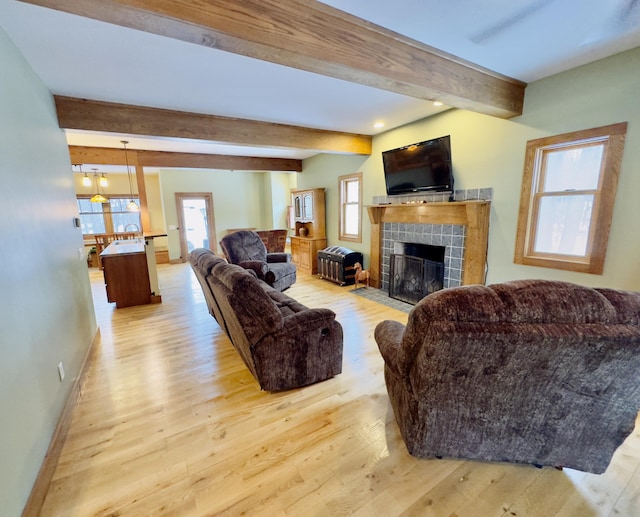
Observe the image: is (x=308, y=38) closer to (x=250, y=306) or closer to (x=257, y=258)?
(x=250, y=306)

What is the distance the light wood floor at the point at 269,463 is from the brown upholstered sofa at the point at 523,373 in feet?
0.49

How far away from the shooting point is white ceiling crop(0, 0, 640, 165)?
1.74 metres

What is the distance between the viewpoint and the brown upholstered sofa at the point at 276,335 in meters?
2.04

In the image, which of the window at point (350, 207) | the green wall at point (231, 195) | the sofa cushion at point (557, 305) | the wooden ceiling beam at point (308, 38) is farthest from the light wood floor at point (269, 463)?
the green wall at point (231, 195)

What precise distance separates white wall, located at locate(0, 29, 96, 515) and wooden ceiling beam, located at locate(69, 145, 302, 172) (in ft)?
9.50

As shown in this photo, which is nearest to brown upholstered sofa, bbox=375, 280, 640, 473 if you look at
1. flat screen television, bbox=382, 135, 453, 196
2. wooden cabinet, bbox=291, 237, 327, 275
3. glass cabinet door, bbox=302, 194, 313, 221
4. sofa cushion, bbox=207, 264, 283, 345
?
sofa cushion, bbox=207, 264, 283, 345

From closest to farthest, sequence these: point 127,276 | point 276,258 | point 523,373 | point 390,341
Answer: point 523,373 < point 390,341 < point 127,276 < point 276,258

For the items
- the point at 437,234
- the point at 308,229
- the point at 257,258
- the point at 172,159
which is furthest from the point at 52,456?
the point at 308,229

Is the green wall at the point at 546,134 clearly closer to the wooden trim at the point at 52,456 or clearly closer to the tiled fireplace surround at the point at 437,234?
the tiled fireplace surround at the point at 437,234

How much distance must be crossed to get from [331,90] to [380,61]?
1.06 metres

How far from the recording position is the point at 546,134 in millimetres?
2766

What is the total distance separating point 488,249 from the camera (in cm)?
336

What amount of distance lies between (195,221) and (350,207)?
499cm

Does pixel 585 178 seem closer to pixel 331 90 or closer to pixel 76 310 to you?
pixel 331 90
